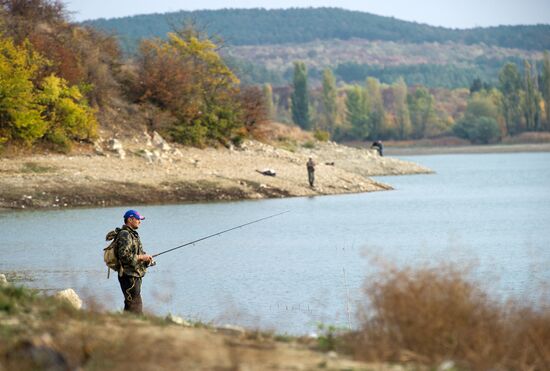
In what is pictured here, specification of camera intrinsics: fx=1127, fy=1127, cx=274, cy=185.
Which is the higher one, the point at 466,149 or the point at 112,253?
the point at 112,253

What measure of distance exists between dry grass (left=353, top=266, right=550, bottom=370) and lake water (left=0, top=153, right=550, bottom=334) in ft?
1.67

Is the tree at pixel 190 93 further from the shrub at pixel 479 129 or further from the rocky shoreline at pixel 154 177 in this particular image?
the shrub at pixel 479 129

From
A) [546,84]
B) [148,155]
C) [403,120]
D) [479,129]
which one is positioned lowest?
[479,129]

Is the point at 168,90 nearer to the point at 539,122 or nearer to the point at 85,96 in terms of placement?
the point at 85,96

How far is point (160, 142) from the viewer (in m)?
42.0

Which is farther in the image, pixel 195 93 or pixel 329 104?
pixel 329 104

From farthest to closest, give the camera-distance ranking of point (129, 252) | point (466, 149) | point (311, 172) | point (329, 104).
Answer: point (329, 104) → point (466, 149) → point (311, 172) → point (129, 252)

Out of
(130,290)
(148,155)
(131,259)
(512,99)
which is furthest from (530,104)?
(131,259)

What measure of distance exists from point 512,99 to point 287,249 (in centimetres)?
A: 10006

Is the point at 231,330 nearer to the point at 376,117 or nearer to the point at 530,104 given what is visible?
the point at 530,104

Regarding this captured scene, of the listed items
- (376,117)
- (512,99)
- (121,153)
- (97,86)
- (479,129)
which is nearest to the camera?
(121,153)

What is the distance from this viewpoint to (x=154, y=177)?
36.5 meters

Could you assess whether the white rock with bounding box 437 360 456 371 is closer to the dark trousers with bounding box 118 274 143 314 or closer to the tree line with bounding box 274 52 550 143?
the dark trousers with bounding box 118 274 143 314

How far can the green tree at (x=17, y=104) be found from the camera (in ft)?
118
